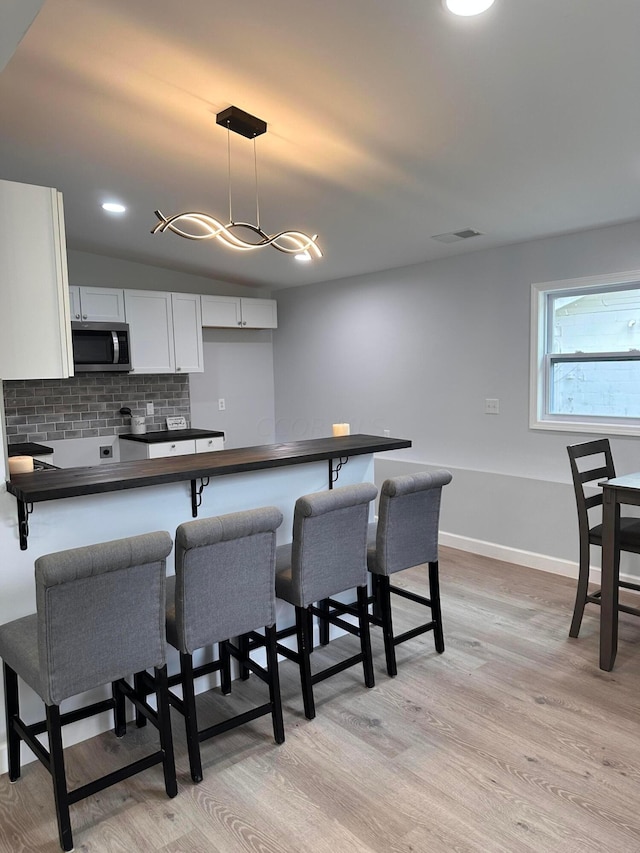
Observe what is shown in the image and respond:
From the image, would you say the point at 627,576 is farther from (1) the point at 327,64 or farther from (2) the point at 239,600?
(1) the point at 327,64

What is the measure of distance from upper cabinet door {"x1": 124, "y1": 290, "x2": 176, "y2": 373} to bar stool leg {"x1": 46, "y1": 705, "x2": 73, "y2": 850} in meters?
3.70

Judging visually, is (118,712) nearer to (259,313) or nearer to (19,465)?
(19,465)

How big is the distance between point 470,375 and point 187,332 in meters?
2.63

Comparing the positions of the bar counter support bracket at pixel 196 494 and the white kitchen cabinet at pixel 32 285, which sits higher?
the white kitchen cabinet at pixel 32 285

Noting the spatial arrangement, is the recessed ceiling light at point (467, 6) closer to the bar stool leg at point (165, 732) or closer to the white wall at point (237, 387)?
the bar stool leg at point (165, 732)

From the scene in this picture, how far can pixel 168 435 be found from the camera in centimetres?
534

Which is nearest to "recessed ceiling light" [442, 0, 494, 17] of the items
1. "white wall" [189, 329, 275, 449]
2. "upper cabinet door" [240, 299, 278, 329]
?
"upper cabinet door" [240, 299, 278, 329]

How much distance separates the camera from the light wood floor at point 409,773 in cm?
185

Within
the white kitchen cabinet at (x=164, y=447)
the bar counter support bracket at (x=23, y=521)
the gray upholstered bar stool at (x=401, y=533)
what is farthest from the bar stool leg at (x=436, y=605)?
the white kitchen cabinet at (x=164, y=447)

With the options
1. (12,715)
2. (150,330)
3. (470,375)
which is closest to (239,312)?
(150,330)

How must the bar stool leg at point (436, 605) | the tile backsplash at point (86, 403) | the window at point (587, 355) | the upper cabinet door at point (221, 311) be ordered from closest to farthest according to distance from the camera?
the bar stool leg at point (436, 605)
the window at point (587, 355)
the tile backsplash at point (86, 403)
the upper cabinet door at point (221, 311)

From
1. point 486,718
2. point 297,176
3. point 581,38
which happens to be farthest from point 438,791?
point 297,176

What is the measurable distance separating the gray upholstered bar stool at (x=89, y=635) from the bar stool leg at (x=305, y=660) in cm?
62

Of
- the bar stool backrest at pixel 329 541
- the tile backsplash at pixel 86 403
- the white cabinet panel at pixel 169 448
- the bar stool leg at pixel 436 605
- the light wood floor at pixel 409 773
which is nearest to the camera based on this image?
the light wood floor at pixel 409 773
